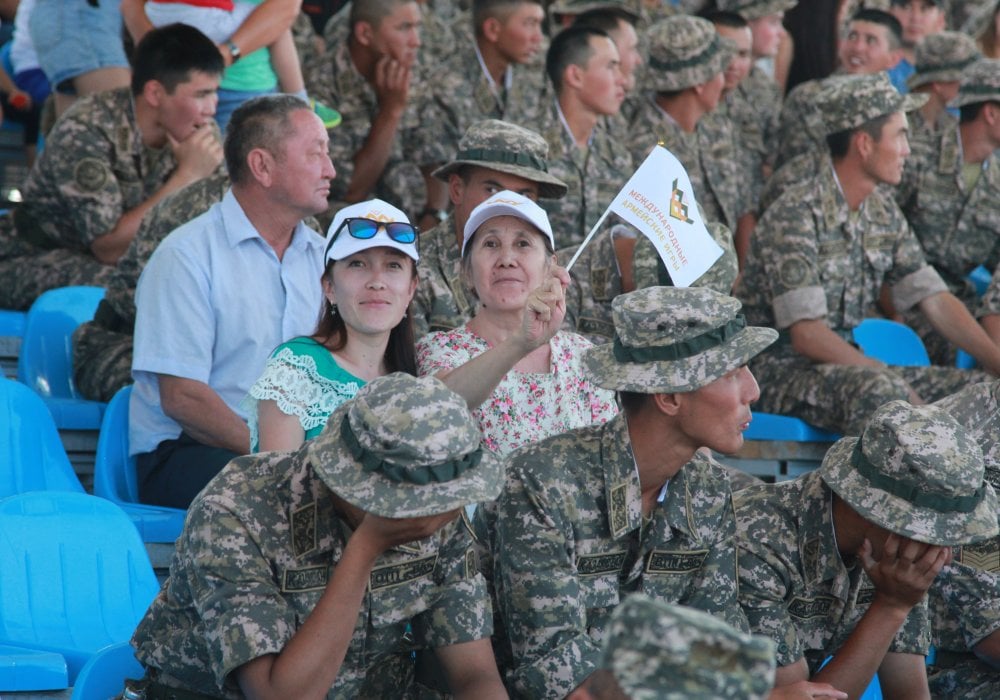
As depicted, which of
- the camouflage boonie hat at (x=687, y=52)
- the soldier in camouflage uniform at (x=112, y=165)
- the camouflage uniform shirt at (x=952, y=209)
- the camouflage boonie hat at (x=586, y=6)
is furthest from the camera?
the camouflage boonie hat at (x=586, y=6)

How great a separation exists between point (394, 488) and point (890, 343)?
138 inches

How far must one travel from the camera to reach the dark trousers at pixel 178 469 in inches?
137

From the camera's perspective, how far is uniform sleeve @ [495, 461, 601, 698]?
239 centimetres

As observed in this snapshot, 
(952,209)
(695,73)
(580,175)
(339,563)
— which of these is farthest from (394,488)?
(952,209)

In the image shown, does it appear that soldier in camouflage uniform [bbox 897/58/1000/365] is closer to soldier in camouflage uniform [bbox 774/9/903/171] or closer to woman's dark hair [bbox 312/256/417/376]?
soldier in camouflage uniform [bbox 774/9/903/171]

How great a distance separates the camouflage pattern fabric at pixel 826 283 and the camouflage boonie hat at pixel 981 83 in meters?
1.10

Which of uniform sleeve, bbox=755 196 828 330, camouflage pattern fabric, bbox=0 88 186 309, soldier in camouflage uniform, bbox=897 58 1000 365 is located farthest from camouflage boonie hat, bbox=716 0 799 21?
camouflage pattern fabric, bbox=0 88 186 309

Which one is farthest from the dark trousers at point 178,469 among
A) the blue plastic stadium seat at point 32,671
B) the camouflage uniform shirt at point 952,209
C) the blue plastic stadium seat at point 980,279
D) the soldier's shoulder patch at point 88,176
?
the blue plastic stadium seat at point 980,279

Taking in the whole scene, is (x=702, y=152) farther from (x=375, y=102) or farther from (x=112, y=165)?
(x=112, y=165)

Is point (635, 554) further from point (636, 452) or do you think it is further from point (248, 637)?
point (248, 637)

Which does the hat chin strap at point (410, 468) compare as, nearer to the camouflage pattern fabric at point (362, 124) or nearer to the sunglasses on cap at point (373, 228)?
the sunglasses on cap at point (373, 228)

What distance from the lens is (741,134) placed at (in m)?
6.81

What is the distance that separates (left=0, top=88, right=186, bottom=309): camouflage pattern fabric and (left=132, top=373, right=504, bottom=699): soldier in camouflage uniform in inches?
94.2

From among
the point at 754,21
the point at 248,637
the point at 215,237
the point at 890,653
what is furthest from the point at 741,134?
the point at 248,637
